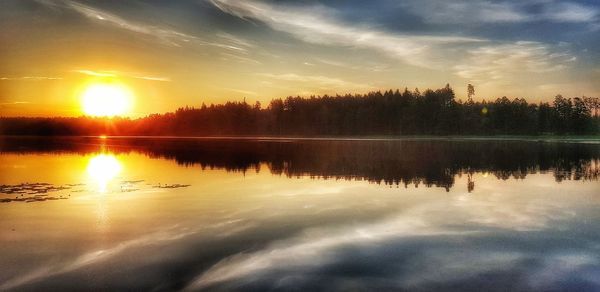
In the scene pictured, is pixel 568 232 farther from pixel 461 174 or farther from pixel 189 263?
pixel 461 174

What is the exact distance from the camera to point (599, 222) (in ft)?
66.4

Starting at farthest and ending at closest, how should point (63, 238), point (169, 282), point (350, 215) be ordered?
point (350, 215)
point (63, 238)
point (169, 282)

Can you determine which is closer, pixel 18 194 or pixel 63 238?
pixel 63 238

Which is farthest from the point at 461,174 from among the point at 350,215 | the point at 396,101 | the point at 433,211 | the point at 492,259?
the point at 396,101

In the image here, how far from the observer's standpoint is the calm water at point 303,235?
508 inches

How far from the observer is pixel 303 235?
1783 cm

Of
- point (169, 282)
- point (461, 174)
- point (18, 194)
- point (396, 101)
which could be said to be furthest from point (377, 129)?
point (169, 282)

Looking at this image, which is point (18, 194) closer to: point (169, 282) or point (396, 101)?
point (169, 282)

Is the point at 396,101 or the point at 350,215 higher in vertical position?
the point at 396,101

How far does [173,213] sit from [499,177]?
26581mm

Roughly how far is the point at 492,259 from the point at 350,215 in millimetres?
8114

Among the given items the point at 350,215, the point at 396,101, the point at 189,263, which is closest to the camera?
the point at 189,263

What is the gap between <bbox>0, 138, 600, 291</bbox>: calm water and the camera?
42.4 ft

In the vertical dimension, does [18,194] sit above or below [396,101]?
below
